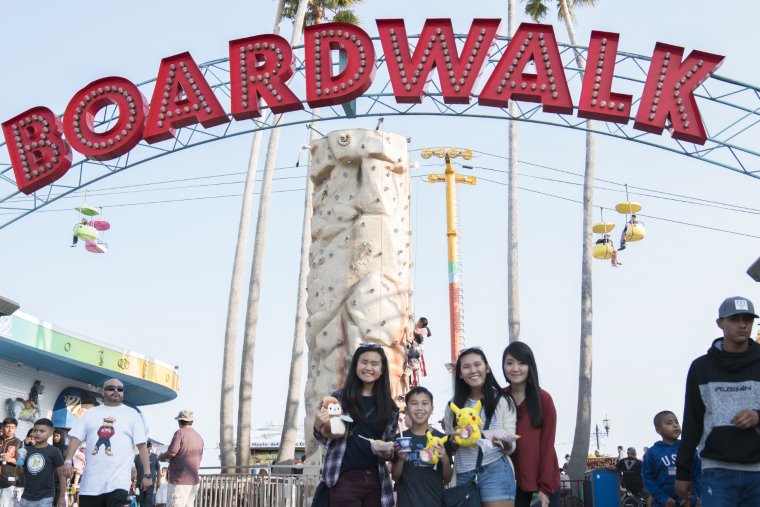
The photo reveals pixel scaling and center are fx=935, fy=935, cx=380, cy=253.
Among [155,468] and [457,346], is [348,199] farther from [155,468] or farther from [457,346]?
[457,346]

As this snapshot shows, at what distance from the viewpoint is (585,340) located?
63.5 feet

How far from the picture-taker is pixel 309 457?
1327 centimetres

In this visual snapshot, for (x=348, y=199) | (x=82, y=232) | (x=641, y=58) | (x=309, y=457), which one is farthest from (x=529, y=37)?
(x=82, y=232)

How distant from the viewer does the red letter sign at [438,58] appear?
15.2 m

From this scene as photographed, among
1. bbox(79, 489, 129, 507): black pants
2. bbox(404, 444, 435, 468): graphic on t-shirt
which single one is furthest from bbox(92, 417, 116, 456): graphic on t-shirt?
bbox(404, 444, 435, 468): graphic on t-shirt

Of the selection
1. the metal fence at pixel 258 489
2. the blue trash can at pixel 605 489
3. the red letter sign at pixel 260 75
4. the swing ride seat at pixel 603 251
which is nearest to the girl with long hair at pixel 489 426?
the metal fence at pixel 258 489

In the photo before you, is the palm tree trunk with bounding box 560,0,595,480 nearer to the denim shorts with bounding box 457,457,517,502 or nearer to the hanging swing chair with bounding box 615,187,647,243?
the hanging swing chair with bounding box 615,187,647,243

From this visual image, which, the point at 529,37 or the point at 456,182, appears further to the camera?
the point at 456,182

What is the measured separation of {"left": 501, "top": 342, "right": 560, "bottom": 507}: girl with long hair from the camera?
6.13 meters

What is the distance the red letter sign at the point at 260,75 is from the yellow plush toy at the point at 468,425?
10342mm

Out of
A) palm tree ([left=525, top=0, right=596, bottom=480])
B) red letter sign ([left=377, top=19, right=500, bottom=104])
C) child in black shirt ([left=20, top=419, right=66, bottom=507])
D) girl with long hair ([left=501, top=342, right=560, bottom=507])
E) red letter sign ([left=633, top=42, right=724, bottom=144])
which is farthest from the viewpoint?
palm tree ([left=525, top=0, right=596, bottom=480])

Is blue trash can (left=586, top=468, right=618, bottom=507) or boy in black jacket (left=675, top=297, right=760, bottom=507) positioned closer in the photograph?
boy in black jacket (left=675, top=297, right=760, bottom=507)

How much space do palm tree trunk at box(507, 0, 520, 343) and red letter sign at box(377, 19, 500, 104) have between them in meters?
4.46

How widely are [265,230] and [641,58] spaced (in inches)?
432
